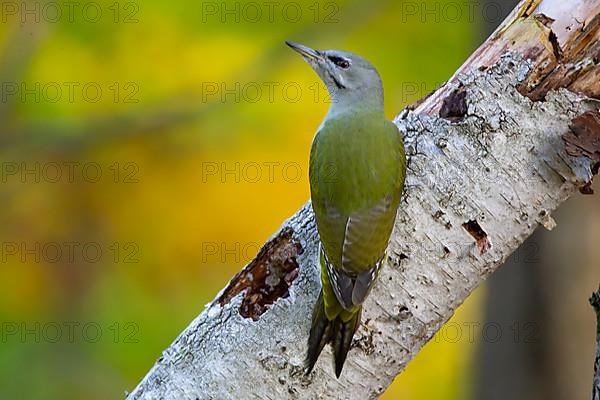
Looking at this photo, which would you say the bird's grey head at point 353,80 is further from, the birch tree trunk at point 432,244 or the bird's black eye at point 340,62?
the birch tree trunk at point 432,244

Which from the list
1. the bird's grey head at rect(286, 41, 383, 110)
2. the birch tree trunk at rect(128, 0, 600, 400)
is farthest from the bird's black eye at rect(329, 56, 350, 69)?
the birch tree trunk at rect(128, 0, 600, 400)

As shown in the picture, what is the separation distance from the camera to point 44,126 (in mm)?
5555

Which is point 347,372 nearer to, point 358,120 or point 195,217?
point 358,120

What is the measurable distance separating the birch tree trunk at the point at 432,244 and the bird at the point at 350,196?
0.04 m

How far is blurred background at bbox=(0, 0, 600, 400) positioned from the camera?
579 cm

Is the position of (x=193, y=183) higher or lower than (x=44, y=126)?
lower

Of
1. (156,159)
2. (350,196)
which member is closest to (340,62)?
(350,196)

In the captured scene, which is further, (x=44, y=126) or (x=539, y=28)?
(x=44, y=126)

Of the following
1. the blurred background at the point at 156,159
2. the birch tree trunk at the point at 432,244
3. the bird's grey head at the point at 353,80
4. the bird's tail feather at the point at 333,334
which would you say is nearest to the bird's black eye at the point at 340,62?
the bird's grey head at the point at 353,80

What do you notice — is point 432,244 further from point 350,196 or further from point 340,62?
point 340,62

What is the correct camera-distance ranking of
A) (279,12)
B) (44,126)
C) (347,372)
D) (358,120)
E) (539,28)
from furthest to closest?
(279,12), (44,126), (358,120), (539,28), (347,372)

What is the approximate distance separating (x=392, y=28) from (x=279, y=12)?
803 mm

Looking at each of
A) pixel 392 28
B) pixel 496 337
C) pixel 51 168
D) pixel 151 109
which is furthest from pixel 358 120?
pixel 51 168

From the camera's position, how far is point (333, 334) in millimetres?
2549
